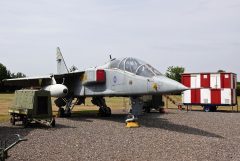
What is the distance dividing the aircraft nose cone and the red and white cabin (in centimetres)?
1359

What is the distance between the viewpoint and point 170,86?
41.9 ft

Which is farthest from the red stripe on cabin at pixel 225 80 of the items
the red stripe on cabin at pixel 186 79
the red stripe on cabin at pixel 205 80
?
the red stripe on cabin at pixel 186 79

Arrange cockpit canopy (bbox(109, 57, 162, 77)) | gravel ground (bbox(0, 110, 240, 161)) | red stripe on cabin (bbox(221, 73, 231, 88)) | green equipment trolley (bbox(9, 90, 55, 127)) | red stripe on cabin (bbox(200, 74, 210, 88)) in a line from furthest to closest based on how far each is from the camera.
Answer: red stripe on cabin (bbox(200, 74, 210, 88)) < red stripe on cabin (bbox(221, 73, 231, 88)) < green equipment trolley (bbox(9, 90, 55, 127)) < cockpit canopy (bbox(109, 57, 162, 77)) < gravel ground (bbox(0, 110, 240, 161))

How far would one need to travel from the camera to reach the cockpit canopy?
14267mm

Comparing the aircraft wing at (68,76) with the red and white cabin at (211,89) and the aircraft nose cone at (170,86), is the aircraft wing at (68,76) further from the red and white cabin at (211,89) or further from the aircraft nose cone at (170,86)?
the red and white cabin at (211,89)

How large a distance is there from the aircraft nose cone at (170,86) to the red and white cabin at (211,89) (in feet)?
44.6

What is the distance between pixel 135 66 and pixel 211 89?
1282 cm

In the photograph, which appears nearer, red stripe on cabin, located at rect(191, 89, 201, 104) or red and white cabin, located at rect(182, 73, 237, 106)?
red and white cabin, located at rect(182, 73, 237, 106)

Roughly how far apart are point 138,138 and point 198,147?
2402 mm

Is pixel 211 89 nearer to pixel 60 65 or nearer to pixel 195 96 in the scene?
pixel 195 96

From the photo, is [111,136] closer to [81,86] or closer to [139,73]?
[139,73]

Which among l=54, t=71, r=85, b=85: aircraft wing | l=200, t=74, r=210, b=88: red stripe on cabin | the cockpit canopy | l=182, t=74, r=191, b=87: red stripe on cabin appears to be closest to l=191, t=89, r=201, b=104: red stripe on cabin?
l=200, t=74, r=210, b=88: red stripe on cabin

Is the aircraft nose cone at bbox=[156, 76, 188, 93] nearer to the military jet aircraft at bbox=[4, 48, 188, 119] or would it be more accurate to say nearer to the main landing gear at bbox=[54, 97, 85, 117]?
the military jet aircraft at bbox=[4, 48, 188, 119]

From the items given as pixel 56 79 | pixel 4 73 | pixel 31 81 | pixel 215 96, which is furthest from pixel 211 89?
pixel 4 73
